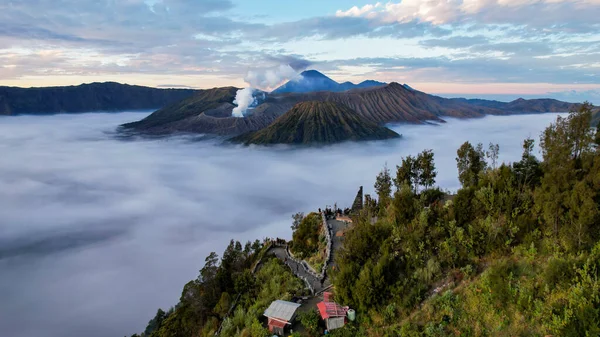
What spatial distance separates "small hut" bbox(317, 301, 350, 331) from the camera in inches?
699

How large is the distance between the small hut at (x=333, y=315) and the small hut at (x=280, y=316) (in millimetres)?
1719

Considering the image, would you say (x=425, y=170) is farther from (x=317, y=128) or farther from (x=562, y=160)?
(x=317, y=128)

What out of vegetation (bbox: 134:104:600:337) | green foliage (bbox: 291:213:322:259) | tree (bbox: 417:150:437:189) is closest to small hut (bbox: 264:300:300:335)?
vegetation (bbox: 134:104:600:337)

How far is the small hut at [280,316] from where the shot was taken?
737 inches

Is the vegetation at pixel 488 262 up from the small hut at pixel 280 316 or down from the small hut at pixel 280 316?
up

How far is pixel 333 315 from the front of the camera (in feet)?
58.5

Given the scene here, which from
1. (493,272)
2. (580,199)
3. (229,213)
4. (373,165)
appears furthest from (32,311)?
(373,165)

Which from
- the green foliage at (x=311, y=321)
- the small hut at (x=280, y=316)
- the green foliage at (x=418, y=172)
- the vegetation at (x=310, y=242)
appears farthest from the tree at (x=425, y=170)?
the small hut at (x=280, y=316)

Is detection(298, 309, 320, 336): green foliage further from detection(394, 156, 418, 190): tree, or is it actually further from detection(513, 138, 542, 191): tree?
detection(394, 156, 418, 190): tree

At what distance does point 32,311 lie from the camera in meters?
60.3

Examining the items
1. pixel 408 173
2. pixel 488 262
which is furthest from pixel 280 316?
pixel 408 173

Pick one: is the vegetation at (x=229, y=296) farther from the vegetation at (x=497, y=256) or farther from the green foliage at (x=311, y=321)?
the vegetation at (x=497, y=256)

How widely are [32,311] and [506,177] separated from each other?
73193 mm

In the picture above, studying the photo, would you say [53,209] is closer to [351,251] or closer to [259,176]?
[259,176]
